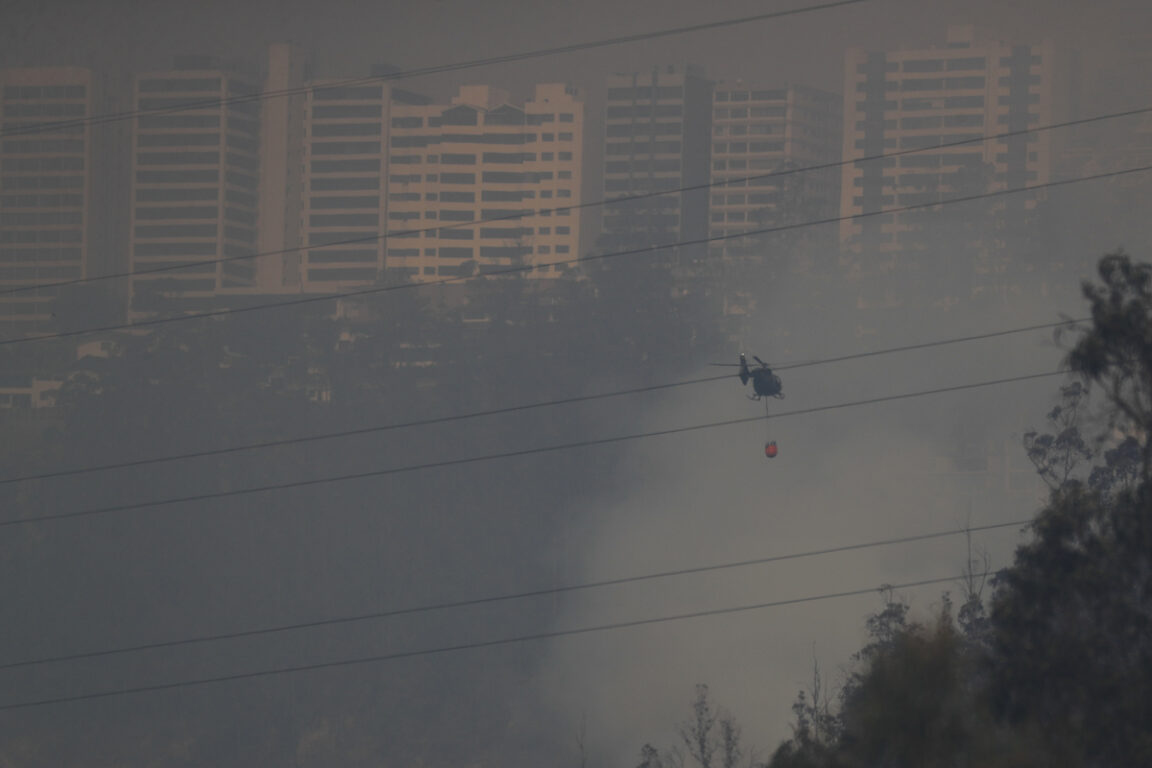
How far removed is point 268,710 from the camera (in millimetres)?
123938

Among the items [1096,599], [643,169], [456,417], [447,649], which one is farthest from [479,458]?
[1096,599]

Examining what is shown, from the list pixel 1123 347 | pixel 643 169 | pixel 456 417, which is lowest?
pixel 1123 347

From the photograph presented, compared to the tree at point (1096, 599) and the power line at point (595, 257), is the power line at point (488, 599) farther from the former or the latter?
the tree at point (1096, 599)

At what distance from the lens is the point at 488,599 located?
464ft

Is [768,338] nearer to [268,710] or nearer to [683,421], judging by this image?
[683,421]

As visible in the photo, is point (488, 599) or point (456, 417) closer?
point (488, 599)

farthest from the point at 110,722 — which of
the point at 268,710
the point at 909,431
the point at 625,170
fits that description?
the point at 625,170

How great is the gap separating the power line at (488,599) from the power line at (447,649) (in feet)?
15.4

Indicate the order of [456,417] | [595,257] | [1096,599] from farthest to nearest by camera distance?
[595,257] → [456,417] → [1096,599]

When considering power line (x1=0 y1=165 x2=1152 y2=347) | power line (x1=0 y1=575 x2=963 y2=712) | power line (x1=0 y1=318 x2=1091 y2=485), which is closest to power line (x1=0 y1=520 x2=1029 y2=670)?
power line (x1=0 y1=575 x2=963 y2=712)

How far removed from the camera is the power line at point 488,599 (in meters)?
128

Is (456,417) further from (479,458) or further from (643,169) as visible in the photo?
(643,169)

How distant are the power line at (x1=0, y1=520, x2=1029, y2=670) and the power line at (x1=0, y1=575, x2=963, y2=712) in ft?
15.4

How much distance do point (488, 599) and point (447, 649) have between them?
12.6 meters
